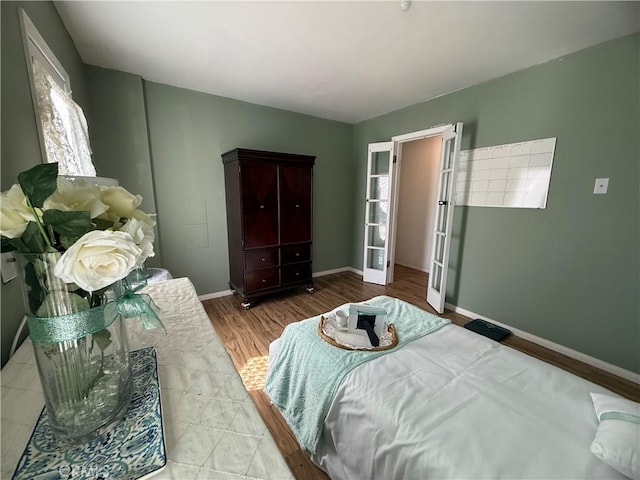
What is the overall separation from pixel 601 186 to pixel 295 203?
2.70m

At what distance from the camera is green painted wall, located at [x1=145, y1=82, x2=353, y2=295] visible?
267 cm

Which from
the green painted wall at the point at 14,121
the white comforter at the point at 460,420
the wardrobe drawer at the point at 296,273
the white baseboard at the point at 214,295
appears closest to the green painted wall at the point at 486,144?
the green painted wall at the point at 14,121

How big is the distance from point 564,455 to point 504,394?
0.23 meters

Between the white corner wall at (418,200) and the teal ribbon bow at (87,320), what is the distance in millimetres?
4447

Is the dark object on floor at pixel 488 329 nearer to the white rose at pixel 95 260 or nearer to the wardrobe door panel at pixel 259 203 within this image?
the wardrobe door panel at pixel 259 203

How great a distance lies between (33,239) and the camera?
17.5 inches

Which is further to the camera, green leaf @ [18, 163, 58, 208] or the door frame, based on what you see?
the door frame

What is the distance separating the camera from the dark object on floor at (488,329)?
7.87ft

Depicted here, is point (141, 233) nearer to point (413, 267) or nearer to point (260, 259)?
point (260, 259)

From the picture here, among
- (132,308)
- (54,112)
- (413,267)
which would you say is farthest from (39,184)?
(413,267)

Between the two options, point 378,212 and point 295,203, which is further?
point 378,212

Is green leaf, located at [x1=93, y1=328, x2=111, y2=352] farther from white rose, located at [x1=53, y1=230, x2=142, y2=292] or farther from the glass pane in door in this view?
A: the glass pane in door

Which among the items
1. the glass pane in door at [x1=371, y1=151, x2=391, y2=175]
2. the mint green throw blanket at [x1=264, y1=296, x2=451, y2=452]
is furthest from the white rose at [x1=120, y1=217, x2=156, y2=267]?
the glass pane in door at [x1=371, y1=151, x2=391, y2=175]

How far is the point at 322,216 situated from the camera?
3967 mm
